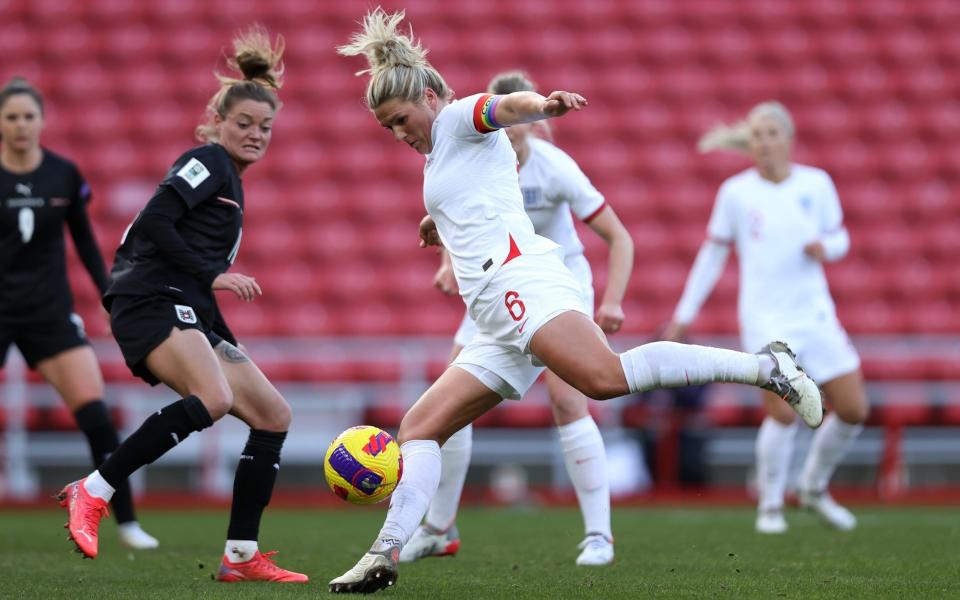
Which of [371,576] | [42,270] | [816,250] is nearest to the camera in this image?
[371,576]

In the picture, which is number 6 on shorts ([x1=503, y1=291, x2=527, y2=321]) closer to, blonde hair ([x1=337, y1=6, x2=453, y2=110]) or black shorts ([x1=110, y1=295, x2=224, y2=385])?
blonde hair ([x1=337, y1=6, x2=453, y2=110])

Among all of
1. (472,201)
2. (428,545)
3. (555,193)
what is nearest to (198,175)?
(472,201)

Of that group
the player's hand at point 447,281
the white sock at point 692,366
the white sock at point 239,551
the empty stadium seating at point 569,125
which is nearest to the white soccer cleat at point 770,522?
the player's hand at point 447,281

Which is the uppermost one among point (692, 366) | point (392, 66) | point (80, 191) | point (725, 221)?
point (392, 66)

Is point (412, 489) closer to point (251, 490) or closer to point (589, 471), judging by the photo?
point (251, 490)

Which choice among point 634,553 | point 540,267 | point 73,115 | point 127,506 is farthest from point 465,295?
point 73,115

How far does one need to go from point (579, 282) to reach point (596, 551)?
1.16m

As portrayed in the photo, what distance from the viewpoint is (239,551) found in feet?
15.8

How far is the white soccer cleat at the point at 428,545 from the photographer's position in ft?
18.7

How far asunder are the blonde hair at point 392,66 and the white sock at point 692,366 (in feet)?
3.74

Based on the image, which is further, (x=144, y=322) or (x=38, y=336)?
(x=38, y=336)

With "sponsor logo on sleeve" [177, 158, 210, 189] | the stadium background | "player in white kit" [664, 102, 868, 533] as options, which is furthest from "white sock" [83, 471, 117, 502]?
the stadium background

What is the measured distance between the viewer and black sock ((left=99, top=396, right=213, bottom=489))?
461cm

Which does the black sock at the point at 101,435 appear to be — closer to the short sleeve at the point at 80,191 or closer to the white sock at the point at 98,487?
the short sleeve at the point at 80,191
